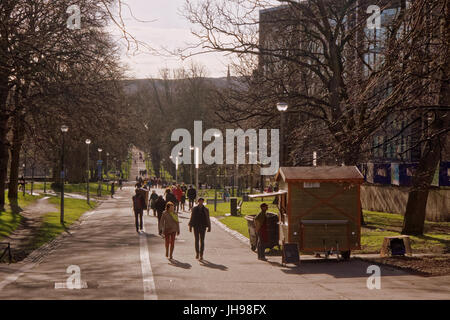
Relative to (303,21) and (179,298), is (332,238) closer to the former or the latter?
(179,298)

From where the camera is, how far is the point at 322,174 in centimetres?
1803

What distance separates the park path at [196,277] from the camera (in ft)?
39.8

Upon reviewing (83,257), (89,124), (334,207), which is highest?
(89,124)

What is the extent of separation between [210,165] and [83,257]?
185 ft

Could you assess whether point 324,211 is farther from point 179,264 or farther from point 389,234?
point 389,234

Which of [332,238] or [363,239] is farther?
[363,239]

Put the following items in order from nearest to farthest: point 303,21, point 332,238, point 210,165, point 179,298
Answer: point 179,298
point 332,238
point 303,21
point 210,165

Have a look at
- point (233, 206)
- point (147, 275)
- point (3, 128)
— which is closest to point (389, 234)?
point (147, 275)

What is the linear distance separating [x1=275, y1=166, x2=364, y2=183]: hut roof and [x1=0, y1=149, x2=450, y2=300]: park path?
2.23m

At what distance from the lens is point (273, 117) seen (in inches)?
1158

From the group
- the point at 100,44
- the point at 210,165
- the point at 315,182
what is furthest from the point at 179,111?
the point at 315,182

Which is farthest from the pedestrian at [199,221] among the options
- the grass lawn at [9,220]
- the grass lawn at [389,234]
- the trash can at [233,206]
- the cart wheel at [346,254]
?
the trash can at [233,206]
